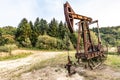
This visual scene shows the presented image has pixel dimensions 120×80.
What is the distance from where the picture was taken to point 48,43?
140 feet

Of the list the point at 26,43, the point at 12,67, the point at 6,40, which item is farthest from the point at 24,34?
the point at 12,67

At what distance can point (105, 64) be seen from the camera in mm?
15633

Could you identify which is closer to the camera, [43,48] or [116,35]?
[43,48]

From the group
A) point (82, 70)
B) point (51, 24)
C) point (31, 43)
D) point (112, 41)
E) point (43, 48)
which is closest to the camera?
point (82, 70)

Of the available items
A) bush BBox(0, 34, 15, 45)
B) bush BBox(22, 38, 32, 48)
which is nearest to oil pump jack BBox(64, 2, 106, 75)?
bush BBox(22, 38, 32, 48)

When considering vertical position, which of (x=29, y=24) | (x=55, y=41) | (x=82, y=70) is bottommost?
(x=82, y=70)

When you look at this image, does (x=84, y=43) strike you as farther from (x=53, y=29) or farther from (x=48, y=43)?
(x=53, y=29)

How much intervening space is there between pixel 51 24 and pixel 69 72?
3818 cm

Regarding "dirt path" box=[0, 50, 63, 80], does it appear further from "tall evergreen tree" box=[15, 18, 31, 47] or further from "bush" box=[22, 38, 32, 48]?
"tall evergreen tree" box=[15, 18, 31, 47]

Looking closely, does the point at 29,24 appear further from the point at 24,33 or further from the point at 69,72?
the point at 69,72

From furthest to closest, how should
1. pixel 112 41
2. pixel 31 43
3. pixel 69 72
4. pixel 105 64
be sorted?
pixel 112 41, pixel 31 43, pixel 105 64, pixel 69 72

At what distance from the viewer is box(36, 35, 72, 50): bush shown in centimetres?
4197

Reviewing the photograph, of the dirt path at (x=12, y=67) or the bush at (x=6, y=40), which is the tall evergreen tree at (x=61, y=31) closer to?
the bush at (x=6, y=40)

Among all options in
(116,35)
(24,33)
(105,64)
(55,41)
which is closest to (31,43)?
(24,33)
